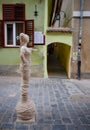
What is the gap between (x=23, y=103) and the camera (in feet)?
13.7

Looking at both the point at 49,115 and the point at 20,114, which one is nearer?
the point at 20,114

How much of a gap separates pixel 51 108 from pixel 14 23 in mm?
5537

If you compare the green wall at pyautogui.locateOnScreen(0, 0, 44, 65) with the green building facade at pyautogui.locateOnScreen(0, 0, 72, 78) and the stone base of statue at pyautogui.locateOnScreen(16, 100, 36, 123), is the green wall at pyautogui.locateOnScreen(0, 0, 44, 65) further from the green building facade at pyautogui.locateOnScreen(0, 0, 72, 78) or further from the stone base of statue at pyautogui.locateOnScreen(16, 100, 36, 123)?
the stone base of statue at pyautogui.locateOnScreen(16, 100, 36, 123)

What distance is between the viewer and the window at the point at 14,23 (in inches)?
362

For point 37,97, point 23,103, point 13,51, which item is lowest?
point 37,97

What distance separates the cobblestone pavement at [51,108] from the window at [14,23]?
2.59 meters

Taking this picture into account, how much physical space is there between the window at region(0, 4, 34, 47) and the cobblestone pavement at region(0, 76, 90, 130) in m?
2.59

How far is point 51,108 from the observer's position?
5.00 meters

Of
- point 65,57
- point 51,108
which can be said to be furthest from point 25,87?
point 65,57

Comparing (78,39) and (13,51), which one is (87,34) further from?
(13,51)

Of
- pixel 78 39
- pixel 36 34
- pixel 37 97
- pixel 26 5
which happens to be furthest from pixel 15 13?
pixel 37 97

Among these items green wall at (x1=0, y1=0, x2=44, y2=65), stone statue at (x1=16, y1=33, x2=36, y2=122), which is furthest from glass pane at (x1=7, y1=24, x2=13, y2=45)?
stone statue at (x1=16, y1=33, x2=36, y2=122)

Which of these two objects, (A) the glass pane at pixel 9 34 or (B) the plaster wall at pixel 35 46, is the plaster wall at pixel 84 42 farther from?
(A) the glass pane at pixel 9 34

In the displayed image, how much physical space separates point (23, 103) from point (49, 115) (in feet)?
2.29
